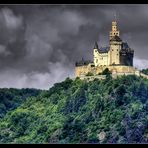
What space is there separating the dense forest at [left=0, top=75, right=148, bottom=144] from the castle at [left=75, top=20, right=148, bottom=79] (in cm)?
29

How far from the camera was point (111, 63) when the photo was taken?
656 inches

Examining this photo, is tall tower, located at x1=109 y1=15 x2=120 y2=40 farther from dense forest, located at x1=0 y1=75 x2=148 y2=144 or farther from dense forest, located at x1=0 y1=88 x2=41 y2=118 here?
dense forest, located at x1=0 y1=88 x2=41 y2=118

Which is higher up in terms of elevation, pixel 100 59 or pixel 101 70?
pixel 100 59

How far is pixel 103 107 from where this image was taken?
53.1ft

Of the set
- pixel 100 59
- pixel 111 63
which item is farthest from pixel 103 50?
pixel 111 63

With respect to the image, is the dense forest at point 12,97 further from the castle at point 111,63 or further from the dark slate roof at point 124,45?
the dark slate roof at point 124,45

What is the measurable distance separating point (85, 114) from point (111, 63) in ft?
5.56

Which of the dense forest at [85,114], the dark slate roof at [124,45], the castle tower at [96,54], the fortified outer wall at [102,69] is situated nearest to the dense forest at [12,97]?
the dense forest at [85,114]

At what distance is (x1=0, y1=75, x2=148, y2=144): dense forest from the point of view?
1580 centimetres

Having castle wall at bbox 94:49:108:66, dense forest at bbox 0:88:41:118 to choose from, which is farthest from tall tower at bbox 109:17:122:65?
dense forest at bbox 0:88:41:118

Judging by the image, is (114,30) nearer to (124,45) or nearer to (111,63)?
(124,45)

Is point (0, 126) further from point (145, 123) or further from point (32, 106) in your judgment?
point (145, 123)

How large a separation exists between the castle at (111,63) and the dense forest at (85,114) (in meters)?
0.29
